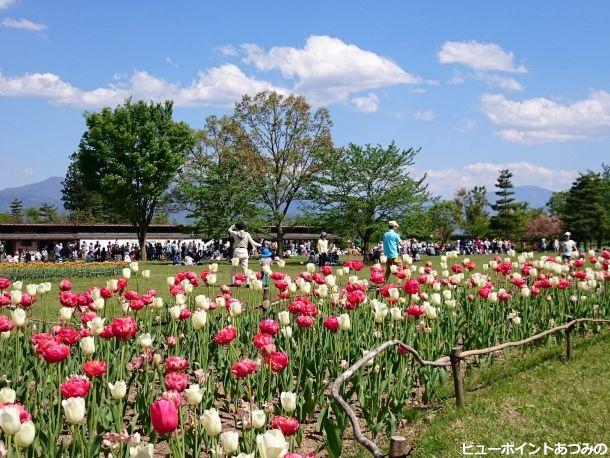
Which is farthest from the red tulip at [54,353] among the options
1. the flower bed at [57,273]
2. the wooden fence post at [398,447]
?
the flower bed at [57,273]

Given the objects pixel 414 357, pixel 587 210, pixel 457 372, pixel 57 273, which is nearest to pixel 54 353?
pixel 414 357

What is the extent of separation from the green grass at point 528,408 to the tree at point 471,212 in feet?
242

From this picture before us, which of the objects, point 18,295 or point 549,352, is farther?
point 549,352

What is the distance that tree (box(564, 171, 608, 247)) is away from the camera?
58906 mm

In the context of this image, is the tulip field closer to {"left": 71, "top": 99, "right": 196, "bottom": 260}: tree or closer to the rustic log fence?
the rustic log fence

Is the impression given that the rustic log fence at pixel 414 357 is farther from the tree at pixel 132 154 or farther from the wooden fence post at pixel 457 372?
the tree at pixel 132 154

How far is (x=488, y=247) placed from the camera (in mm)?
55875

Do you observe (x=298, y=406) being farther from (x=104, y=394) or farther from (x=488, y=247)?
(x=488, y=247)

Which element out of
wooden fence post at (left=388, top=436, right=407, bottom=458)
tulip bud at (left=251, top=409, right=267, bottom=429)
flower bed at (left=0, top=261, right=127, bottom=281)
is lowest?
flower bed at (left=0, top=261, right=127, bottom=281)

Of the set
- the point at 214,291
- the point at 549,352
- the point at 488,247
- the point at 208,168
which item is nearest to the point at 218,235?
the point at 208,168

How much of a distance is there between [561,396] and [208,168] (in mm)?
37067

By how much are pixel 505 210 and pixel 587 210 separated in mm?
13960

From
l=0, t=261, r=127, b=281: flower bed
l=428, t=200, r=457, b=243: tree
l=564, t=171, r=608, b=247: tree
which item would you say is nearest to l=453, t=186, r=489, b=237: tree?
l=428, t=200, r=457, b=243: tree

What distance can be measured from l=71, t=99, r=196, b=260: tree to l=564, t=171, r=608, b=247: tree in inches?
1591
